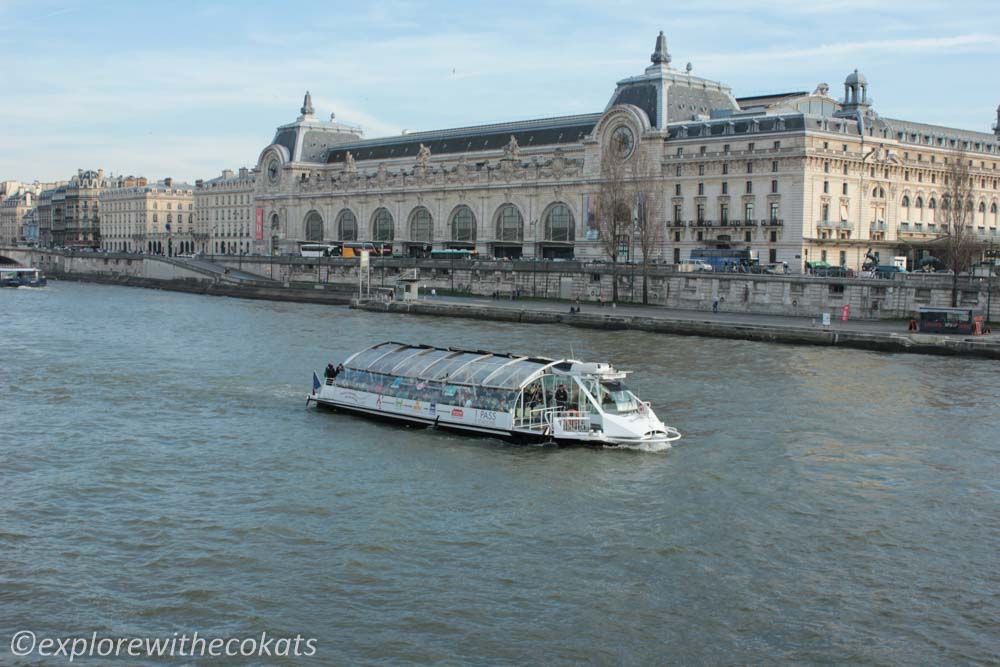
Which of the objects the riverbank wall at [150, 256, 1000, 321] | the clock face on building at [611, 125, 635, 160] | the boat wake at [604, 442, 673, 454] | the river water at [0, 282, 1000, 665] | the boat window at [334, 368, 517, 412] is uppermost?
the clock face on building at [611, 125, 635, 160]

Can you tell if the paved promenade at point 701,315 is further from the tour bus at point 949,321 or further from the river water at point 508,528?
the river water at point 508,528

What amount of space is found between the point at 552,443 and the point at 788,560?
1053 cm

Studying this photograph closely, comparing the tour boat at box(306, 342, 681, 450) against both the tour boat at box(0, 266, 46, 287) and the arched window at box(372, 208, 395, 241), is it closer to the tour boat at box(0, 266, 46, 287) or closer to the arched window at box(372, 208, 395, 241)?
the arched window at box(372, 208, 395, 241)

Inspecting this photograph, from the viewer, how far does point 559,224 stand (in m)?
99.9

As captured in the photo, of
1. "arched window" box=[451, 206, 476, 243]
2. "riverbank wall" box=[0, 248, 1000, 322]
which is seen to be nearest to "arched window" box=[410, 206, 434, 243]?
"arched window" box=[451, 206, 476, 243]

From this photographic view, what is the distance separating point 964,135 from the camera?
93875 mm

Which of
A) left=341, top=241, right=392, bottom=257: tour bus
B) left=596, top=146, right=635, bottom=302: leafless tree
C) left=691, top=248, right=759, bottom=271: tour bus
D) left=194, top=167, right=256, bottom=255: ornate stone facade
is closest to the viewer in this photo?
left=691, top=248, right=759, bottom=271: tour bus

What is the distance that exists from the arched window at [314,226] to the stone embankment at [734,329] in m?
50.5

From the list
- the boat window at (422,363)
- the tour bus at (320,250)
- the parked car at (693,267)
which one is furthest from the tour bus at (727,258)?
the tour bus at (320,250)

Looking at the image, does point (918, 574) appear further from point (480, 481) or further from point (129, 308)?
point (129, 308)

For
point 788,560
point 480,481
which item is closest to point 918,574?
point 788,560

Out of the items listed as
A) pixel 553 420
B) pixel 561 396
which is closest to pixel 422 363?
pixel 561 396

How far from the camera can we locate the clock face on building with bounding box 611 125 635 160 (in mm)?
90938

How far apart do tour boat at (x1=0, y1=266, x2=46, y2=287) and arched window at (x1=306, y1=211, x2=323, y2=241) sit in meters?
30.7
